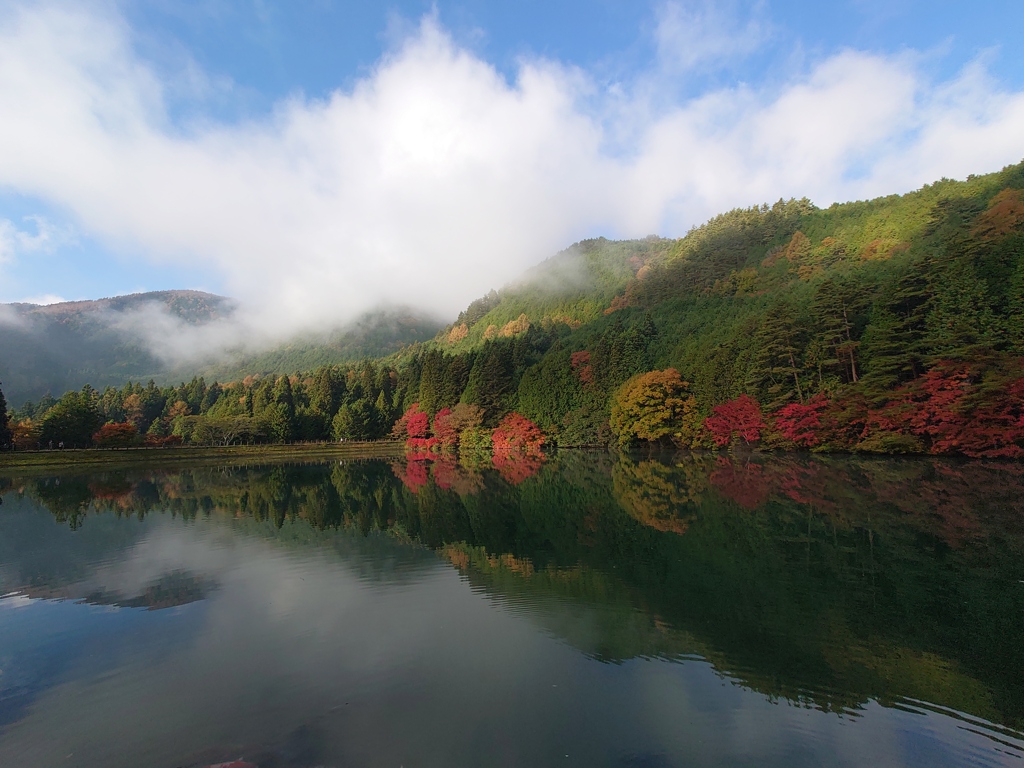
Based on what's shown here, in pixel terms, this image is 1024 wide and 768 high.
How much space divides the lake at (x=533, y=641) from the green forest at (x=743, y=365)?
1606 centimetres

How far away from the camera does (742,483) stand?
75.2ft

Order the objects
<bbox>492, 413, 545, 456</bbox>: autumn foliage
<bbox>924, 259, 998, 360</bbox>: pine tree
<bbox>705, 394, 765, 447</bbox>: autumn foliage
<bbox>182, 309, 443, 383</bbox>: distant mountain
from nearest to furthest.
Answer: <bbox>924, 259, 998, 360</bbox>: pine tree
<bbox>705, 394, 765, 447</bbox>: autumn foliage
<bbox>492, 413, 545, 456</bbox>: autumn foliage
<bbox>182, 309, 443, 383</bbox>: distant mountain

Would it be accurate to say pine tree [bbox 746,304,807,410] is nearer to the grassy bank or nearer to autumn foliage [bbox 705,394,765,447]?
autumn foliage [bbox 705,394,765,447]

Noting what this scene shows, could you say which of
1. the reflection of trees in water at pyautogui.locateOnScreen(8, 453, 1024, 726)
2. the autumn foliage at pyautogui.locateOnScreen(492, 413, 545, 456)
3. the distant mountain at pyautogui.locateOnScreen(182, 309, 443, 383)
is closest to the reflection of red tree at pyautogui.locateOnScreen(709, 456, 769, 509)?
the reflection of trees in water at pyautogui.locateOnScreen(8, 453, 1024, 726)

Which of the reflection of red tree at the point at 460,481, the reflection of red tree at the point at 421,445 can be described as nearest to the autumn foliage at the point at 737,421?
the reflection of red tree at the point at 460,481

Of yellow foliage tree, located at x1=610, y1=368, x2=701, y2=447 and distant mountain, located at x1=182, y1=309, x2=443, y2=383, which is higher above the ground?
distant mountain, located at x1=182, y1=309, x2=443, y2=383

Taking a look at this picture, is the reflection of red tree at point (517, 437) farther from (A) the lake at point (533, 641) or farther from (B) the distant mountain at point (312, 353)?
(B) the distant mountain at point (312, 353)

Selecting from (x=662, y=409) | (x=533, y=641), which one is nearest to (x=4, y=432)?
(x=662, y=409)

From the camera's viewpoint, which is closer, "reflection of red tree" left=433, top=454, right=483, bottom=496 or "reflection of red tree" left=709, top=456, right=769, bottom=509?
"reflection of red tree" left=709, top=456, right=769, bottom=509

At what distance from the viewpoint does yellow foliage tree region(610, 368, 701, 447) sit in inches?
1845

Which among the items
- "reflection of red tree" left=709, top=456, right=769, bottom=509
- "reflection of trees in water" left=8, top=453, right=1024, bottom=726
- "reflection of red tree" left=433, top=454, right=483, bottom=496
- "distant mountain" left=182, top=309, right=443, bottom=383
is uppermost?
"distant mountain" left=182, top=309, right=443, bottom=383

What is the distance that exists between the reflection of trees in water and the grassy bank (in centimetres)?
2778

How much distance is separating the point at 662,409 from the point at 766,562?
37673mm

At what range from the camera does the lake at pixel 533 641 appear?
5.20 m
